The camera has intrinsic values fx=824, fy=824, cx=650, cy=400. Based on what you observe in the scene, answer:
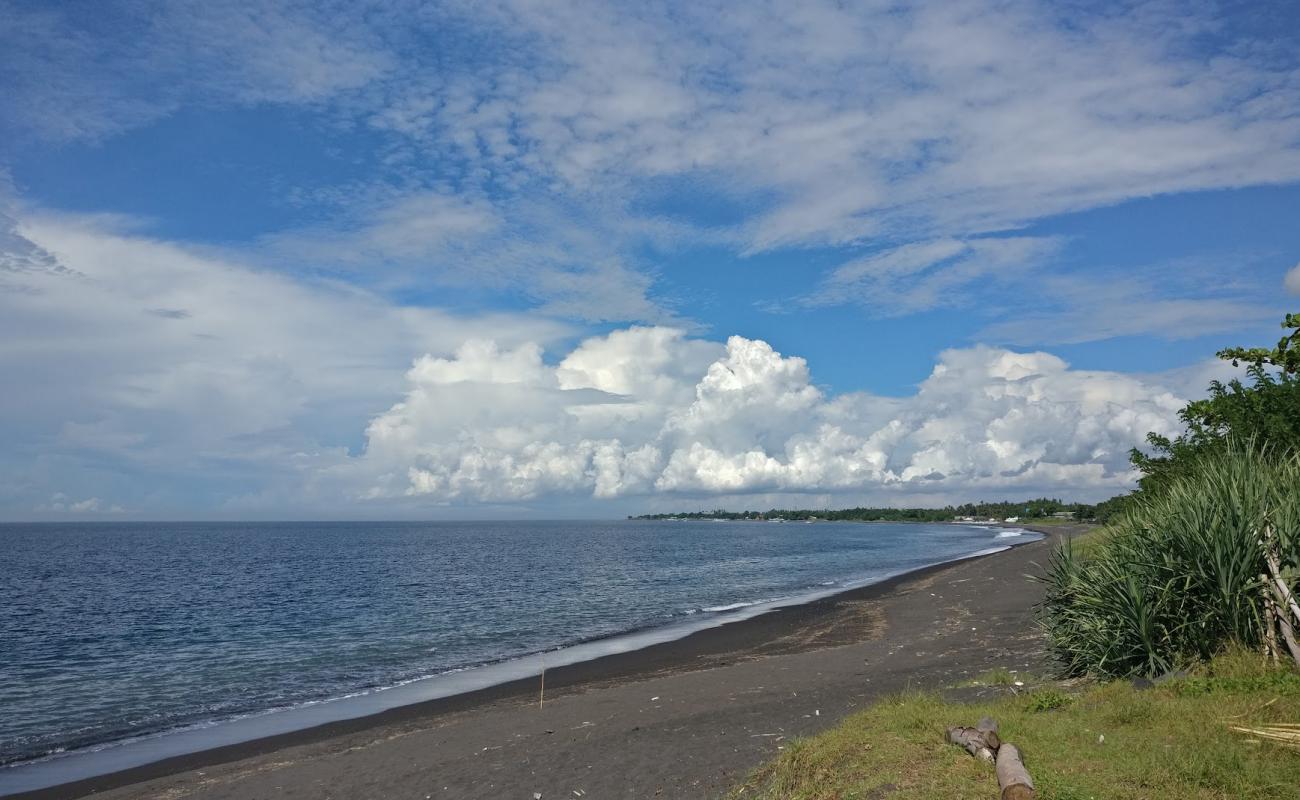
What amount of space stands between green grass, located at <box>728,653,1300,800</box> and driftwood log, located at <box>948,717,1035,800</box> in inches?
4.7

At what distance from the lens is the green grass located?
23.9 ft

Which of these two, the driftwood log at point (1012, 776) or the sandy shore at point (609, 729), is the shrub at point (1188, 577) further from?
the driftwood log at point (1012, 776)

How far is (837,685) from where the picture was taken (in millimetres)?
17109

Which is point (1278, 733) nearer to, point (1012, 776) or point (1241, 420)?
point (1012, 776)

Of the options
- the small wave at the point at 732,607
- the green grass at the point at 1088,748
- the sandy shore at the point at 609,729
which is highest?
the green grass at the point at 1088,748

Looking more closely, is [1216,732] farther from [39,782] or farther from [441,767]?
[39,782]

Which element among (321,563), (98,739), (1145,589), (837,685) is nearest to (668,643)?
(837,685)

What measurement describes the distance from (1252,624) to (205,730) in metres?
20.4

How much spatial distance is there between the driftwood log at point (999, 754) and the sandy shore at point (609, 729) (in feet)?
10.2

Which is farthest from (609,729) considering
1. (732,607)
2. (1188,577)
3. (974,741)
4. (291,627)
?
(732,607)

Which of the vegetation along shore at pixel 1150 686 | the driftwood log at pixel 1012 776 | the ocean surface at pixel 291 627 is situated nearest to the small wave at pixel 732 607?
the ocean surface at pixel 291 627

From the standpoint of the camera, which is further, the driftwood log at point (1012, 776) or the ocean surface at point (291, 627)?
the ocean surface at point (291, 627)

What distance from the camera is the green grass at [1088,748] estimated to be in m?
7.30

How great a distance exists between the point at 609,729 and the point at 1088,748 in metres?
8.59
